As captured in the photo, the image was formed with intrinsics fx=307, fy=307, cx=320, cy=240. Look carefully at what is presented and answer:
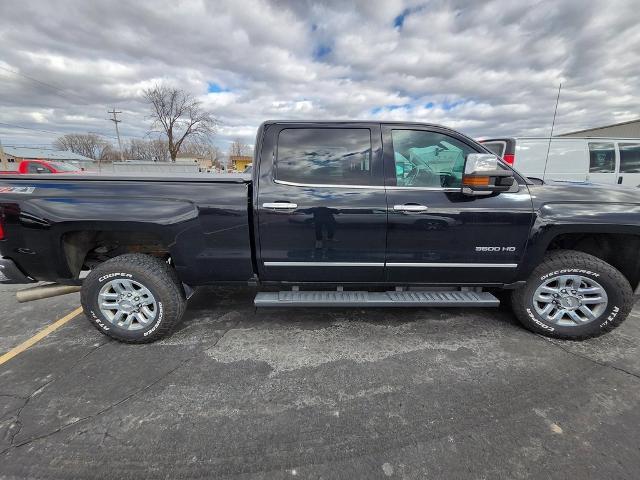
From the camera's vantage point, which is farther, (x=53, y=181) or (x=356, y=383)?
(x=53, y=181)

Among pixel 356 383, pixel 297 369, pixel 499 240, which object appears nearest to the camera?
pixel 356 383

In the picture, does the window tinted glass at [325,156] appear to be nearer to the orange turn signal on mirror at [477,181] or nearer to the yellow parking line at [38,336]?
the orange turn signal on mirror at [477,181]

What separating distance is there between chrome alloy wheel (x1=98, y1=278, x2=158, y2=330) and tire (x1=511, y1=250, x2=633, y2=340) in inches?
136

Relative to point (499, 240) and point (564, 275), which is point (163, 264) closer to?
point (499, 240)

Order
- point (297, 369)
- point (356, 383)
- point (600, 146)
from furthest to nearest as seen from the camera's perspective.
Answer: point (600, 146) < point (297, 369) < point (356, 383)

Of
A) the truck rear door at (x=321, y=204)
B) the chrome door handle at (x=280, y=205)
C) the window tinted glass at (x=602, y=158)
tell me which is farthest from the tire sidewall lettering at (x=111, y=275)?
the window tinted glass at (x=602, y=158)

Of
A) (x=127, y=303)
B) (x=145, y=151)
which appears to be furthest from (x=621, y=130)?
(x=145, y=151)

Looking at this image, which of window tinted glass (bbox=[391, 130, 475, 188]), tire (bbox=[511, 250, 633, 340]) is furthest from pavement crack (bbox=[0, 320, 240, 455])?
tire (bbox=[511, 250, 633, 340])

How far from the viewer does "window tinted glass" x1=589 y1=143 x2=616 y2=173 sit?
280 inches

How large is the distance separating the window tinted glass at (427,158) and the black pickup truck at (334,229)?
1cm

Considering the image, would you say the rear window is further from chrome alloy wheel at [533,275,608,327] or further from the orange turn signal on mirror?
the orange turn signal on mirror

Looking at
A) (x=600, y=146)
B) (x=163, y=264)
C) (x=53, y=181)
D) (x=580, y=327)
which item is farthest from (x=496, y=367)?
(x=600, y=146)

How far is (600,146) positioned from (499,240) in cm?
695

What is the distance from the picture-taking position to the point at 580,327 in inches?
113
